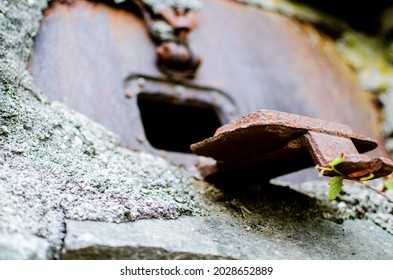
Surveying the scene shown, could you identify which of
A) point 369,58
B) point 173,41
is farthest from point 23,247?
point 369,58

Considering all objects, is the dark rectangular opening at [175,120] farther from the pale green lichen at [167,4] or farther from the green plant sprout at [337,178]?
the green plant sprout at [337,178]

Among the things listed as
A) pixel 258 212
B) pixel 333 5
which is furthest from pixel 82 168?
pixel 333 5

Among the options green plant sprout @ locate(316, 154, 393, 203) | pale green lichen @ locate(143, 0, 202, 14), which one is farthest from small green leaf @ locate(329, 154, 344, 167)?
pale green lichen @ locate(143, 0, 202, 14)

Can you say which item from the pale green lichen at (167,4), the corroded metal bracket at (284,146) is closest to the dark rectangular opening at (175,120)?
the pale green lichen at (167,4)

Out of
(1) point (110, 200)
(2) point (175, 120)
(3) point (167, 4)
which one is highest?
(3) point (167, 4)

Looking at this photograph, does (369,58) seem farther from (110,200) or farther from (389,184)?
(110,200)
